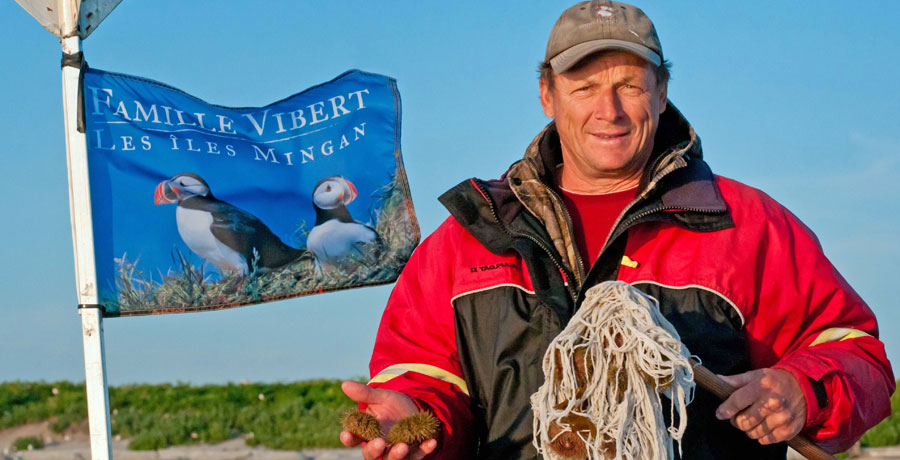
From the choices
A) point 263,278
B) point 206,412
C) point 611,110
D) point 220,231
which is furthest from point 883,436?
point 611,110

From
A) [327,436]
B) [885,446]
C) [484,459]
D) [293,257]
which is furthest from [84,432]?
[484,459]

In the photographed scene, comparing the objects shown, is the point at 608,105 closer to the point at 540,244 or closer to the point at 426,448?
the point at 540,244

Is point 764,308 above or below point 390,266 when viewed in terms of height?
below

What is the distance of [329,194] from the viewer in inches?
286

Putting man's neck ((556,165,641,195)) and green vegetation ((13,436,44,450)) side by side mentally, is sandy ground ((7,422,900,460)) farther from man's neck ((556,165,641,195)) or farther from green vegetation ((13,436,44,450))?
man's neck ((556,165,641,195))

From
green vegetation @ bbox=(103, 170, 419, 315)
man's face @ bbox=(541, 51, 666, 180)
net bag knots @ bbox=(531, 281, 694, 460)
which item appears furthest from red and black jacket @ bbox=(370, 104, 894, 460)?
green vegetation @ bbox=(103, 170, 419, 315)

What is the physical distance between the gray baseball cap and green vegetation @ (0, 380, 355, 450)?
8756 mm

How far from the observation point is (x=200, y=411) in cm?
1344

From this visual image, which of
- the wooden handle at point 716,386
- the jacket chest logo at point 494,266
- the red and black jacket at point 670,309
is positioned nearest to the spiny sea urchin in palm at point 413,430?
the red and black jacket at point 670,309

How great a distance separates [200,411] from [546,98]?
390 inches

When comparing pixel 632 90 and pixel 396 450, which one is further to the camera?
pixel 632 90

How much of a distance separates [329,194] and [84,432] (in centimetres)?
715

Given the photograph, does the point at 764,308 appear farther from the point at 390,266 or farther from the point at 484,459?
the point at 390,266

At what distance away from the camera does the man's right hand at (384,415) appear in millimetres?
3541
